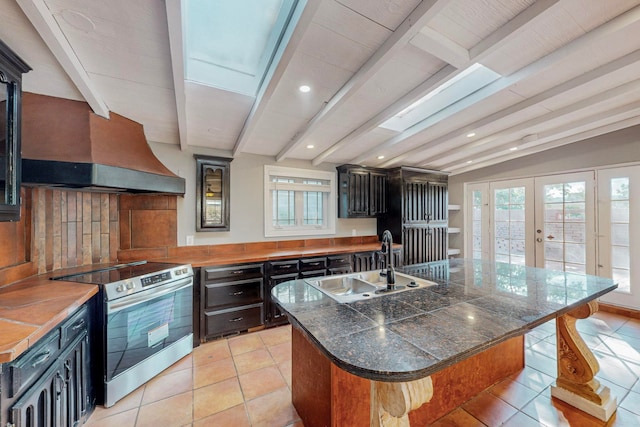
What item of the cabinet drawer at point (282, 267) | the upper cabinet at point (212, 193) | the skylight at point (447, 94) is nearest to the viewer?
the skylight at point (447, 94)

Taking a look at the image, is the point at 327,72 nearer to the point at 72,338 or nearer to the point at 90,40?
→ the point at 90,40

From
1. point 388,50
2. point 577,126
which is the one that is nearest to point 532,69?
point 388,50

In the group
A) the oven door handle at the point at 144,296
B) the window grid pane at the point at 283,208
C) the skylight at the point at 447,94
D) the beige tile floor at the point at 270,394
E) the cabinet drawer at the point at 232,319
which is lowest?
the beige tile floor at the point at 270,394

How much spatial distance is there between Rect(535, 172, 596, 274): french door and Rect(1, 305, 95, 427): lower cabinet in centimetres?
579

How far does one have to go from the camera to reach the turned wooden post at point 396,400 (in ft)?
3.29

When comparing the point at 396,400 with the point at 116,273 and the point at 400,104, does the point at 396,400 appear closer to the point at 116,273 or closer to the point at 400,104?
the point at 400,104

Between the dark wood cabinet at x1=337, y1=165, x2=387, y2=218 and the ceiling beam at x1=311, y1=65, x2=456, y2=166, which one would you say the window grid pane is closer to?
the dark wood cabinet at x1=337, y1=165, x2=387, y2=218

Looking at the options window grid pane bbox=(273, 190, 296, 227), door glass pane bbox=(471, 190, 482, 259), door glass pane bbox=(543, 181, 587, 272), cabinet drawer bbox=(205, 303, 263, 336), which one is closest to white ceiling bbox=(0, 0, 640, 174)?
window grid pane bbox=(273, 190, 296, 227)

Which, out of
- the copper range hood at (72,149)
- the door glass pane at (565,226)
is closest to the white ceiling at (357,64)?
the copper range hood at (72,149)

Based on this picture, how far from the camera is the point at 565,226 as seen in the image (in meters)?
4.02

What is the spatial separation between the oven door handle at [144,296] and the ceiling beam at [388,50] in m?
2.05

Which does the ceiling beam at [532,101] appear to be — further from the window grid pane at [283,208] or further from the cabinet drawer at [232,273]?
the cabinet drawer at [232,273]

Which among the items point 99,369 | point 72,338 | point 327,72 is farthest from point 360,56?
point 99,369

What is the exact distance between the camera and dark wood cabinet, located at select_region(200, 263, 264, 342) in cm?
280
